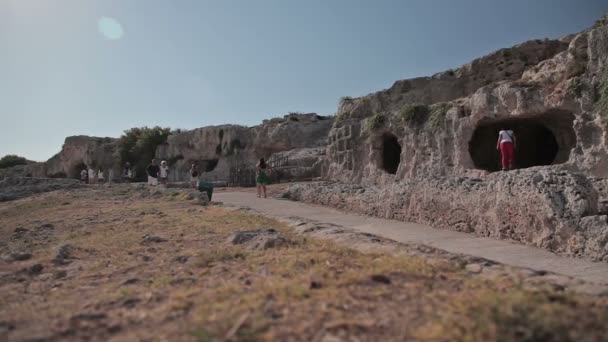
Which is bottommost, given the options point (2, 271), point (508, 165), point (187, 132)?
point (2, 271)

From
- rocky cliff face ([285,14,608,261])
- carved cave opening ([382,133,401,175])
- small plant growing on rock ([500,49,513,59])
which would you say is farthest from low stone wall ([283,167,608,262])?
small plant growing on rock ([500,49,513,59])

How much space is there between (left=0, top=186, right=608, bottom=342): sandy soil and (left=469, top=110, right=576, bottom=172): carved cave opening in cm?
984

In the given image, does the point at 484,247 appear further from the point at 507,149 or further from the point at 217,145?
the point at 217,145

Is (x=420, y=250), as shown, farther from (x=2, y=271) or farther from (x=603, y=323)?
(x=2, y=271)

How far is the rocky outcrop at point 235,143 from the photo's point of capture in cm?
2825

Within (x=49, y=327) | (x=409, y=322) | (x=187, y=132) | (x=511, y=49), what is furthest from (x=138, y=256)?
(x=187, y=132)

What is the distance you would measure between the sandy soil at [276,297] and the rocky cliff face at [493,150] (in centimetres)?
277

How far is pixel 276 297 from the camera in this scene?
271cm

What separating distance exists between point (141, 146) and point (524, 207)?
36.4m

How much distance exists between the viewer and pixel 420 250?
411 cm

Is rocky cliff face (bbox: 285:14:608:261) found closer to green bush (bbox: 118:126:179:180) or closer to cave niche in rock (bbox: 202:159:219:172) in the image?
cave niche in rock (bbox: 202:159:219:172)

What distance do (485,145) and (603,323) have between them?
13023mm

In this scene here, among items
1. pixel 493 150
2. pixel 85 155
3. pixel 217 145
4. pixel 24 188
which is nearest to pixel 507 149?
pixel 493 150

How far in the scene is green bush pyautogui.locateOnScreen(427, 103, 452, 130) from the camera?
13.0 meters
